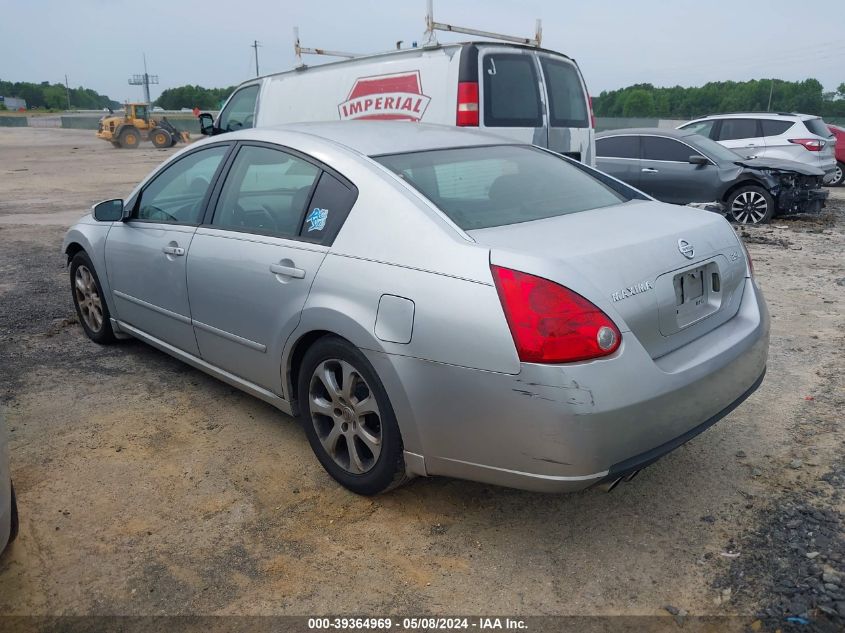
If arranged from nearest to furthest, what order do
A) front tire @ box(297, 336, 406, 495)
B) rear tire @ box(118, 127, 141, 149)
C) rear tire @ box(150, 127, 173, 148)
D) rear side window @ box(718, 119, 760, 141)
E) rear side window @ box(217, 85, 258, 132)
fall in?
front tire @ box(297, 336, 406, 495), rear side window @ box(217, 85, 258, 132), rear side window @ box(718, 119, 760, 141), rear tire @ box(150, 127, 173, 148), rear tire @ box(118, 127, 141, 149)

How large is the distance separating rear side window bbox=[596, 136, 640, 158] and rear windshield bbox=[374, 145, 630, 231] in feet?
25.8

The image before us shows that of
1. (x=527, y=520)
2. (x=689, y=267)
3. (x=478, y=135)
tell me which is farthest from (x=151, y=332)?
(x=689, y=267)

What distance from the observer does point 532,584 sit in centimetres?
258

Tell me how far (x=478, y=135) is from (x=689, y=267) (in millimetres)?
1531

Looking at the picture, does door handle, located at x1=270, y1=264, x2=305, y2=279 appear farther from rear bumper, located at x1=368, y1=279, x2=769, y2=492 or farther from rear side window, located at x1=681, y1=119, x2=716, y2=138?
rear side window, located at x1=681, y1=119, x2=716, y2=138

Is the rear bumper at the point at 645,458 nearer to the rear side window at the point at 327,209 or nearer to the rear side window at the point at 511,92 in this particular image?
the rear side window at the point at 327,209

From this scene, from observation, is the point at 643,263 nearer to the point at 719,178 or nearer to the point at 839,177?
the point at 719,178

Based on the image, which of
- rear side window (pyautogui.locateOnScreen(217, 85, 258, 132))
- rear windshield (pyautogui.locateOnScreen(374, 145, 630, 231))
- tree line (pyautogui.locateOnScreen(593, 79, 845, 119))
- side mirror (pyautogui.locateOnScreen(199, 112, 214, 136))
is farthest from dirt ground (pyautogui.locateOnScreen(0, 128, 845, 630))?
tree line (pyautogui.locateOnScreen(593, 79, 845, 119))

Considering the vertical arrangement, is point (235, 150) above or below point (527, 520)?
above

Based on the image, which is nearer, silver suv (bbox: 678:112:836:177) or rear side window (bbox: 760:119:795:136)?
silver suv (bbox: 678:112:836:177)

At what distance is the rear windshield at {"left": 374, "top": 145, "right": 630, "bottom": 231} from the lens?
3061 mm

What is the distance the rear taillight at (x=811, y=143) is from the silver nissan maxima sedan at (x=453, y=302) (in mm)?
11276

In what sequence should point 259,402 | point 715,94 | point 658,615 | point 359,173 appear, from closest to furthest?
point 658,615
point 359,173
point 259,402
point 715,94

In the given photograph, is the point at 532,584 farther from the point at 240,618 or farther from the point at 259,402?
the point at 259,402
